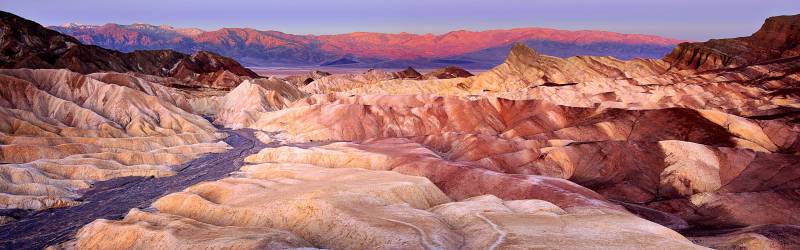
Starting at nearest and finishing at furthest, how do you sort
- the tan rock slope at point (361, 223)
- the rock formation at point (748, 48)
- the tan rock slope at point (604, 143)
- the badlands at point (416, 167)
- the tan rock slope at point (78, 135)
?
the tan rock slope at point (361, 223) → the badlands at point (416, 167) → the tan rock slope at point (604, 143) → the tan rock slope at point (78, 135) → the rock formation at point (748, 48)

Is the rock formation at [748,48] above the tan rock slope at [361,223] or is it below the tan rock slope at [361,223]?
above

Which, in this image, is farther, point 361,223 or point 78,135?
point 78,135

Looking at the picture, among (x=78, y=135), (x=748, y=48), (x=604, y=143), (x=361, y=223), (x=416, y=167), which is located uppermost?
(x=748, y=48)

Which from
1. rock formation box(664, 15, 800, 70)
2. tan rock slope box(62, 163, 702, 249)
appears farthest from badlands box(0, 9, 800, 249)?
rock formation box(664, 15, 800, 70)

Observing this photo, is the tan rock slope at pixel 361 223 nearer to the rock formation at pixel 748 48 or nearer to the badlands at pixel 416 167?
the badlands at pixel 416 167

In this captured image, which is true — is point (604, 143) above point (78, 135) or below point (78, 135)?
below

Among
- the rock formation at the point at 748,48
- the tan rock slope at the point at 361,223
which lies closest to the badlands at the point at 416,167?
the tan rock slope at the point at 361,223

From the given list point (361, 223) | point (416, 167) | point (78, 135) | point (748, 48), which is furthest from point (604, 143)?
point (748, 48)

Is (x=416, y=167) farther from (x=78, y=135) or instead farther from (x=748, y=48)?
(x=748, y=48)
